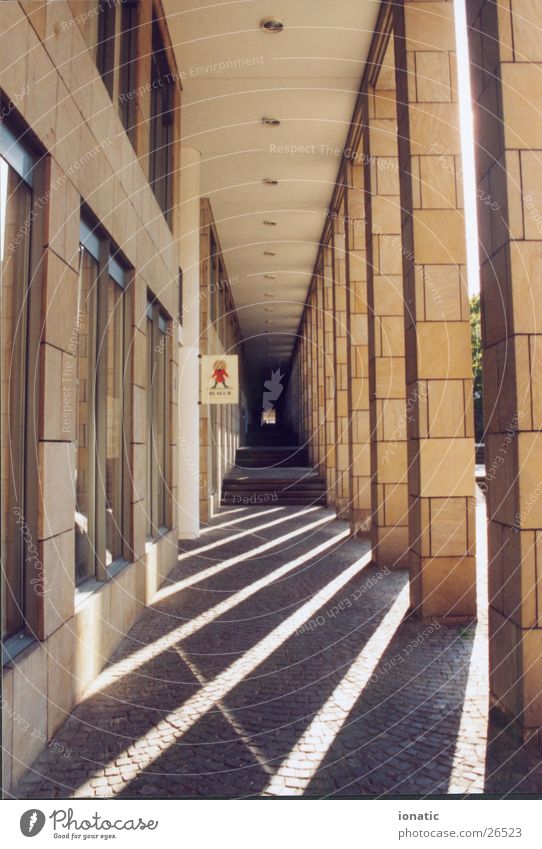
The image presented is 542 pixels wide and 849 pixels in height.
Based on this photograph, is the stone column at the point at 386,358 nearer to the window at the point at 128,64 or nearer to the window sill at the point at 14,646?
the window at the point at 128,64

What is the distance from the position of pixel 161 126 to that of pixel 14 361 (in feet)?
21.0

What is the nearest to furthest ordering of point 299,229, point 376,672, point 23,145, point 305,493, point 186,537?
point 23,145 → point 376,672 → point 186,537 → point 299,229 → point 305,493

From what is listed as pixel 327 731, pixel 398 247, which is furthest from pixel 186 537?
pixel 327 731

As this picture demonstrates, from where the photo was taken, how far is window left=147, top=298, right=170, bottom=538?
7.66 metres

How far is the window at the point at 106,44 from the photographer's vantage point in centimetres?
524

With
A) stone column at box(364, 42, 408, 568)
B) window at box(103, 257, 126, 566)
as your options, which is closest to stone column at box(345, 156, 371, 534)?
stone column at box(364, 42, 408, 568)

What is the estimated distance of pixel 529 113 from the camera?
12.1 ft

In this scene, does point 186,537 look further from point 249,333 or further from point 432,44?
point 249,333

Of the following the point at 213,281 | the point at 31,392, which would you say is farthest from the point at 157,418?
the point at 213,281

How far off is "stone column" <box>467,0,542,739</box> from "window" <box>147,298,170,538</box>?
178 inches

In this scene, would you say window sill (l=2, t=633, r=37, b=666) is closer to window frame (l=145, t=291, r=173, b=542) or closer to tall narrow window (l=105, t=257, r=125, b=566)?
tall narrow window (l=105, t=257, r=125, b=566)

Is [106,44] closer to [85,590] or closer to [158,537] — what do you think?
[85,590]

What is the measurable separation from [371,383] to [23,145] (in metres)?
5.67

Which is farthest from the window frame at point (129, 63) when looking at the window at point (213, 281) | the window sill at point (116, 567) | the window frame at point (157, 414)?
the window at point (213, 281)
